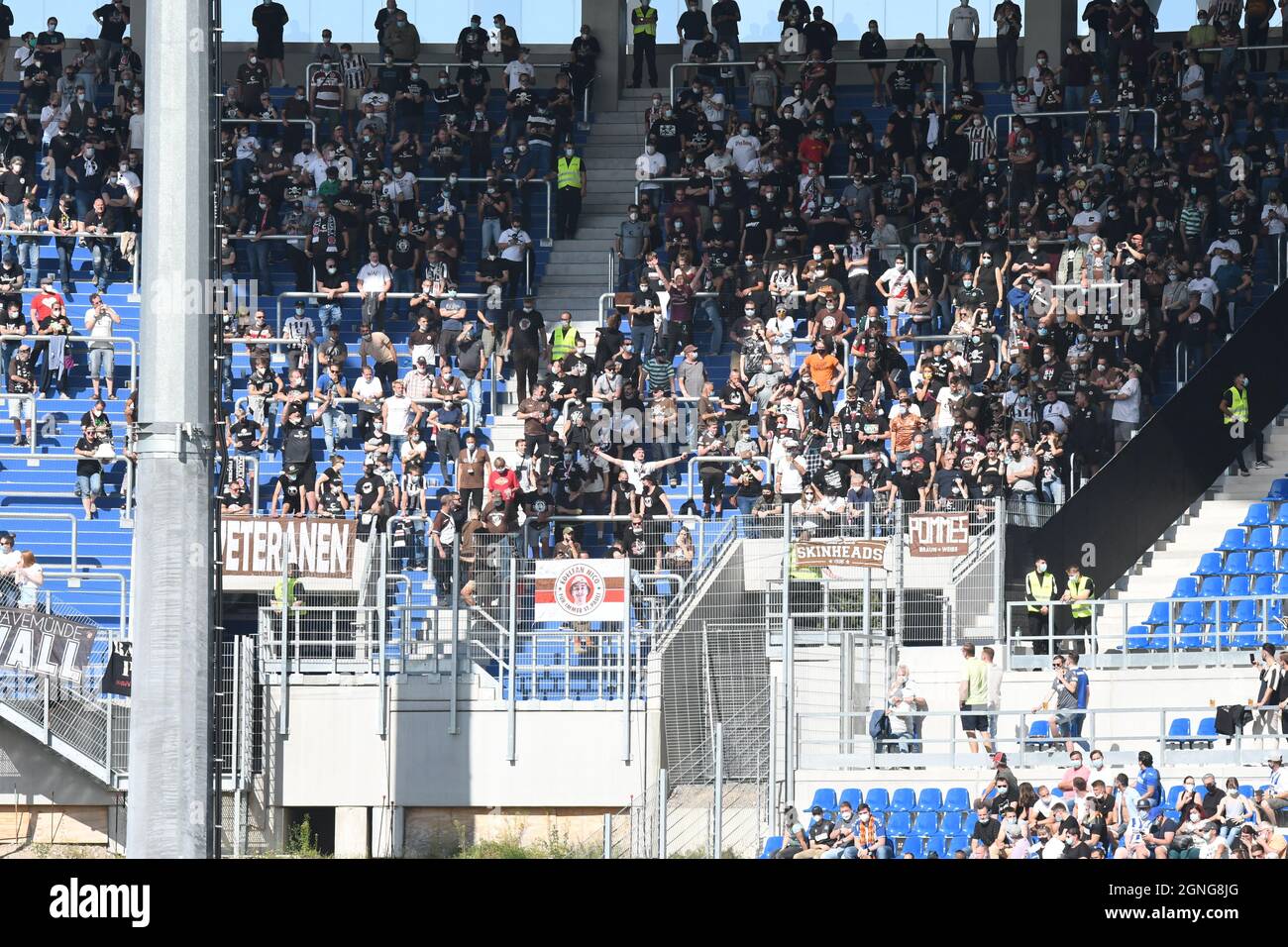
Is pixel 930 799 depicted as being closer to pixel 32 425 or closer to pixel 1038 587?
pixel 1038 587

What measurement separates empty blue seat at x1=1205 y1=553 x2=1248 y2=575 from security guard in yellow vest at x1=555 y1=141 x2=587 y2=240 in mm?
10611

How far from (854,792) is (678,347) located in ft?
28.8

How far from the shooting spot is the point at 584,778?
22.0 m

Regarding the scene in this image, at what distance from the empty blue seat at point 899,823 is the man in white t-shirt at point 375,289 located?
453 inches

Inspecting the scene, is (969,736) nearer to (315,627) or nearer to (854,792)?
(854,792)

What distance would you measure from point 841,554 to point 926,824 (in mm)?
3378

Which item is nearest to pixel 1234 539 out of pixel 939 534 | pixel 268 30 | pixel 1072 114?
pixel 939 534

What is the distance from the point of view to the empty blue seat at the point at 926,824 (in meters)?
18.2

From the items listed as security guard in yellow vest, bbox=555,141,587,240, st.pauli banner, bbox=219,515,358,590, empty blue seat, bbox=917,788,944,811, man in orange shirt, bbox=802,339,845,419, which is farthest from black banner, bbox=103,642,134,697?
security guard in yellow vest, bbox=555,141,587,240

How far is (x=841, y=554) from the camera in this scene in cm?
2100

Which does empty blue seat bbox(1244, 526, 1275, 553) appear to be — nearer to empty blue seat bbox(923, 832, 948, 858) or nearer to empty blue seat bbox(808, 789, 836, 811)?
empty blue seat bbox(808, 789, 836, 811)

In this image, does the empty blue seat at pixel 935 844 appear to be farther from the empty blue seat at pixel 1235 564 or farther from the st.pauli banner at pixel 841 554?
the empty blue seat at pixel 1235 564
